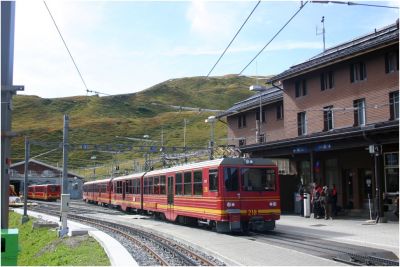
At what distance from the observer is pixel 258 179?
1950 centimetres

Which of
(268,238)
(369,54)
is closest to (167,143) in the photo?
(369,54)

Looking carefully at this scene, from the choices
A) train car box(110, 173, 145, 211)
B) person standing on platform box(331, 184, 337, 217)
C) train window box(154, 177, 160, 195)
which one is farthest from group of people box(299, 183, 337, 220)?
train car box(110, 173, 145, 211)

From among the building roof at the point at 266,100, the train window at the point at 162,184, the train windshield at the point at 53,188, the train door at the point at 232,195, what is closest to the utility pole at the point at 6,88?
Answer: the train door at the point at 232,195

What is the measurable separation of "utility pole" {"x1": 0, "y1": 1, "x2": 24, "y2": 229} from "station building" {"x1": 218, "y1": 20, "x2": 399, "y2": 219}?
16914 millimetres

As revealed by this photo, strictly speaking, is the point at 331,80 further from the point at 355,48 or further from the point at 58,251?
the point at 58,251

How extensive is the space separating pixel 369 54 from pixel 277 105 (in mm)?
12000

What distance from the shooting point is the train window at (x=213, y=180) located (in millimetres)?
18969

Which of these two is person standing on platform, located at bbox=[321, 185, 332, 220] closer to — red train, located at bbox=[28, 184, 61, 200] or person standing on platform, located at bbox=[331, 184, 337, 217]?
person standing on platform, located at bbox=[331, 184, 337, 217]

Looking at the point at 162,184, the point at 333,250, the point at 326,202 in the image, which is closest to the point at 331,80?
the point at 326,202

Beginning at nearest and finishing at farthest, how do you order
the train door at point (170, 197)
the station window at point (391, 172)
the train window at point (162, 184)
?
1. the train door at point (170, 197)
2. the station window at point (391, 172)
3. the train window at point (162, 184)

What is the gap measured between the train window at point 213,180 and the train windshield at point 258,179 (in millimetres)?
985

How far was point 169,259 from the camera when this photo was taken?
1396 centimetres

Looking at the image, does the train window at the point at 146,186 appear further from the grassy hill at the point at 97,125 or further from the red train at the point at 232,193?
the grassy hill at the point at 97,125

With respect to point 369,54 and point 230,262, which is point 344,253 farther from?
point 369,54
